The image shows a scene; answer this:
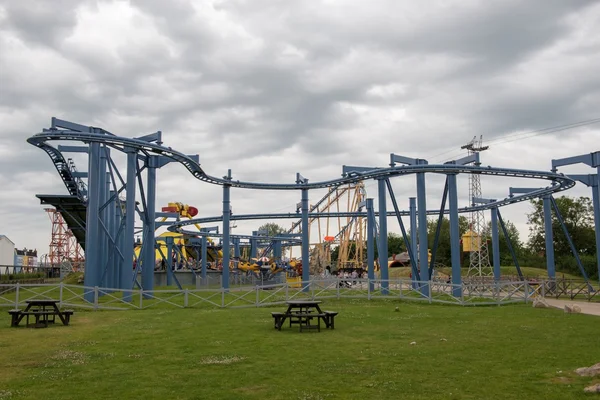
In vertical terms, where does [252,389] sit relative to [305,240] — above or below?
below

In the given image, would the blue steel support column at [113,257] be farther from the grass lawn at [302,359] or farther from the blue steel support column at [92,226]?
the grass lawn at [302,359]

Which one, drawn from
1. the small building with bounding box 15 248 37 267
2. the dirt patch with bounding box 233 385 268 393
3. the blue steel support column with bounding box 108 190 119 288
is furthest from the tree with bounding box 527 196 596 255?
the small building with bounding box 15 248 37 267

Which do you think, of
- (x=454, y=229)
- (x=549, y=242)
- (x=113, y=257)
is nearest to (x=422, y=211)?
(x=454, y=229)

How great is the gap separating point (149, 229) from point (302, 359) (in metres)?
21.0

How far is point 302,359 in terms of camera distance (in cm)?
1078

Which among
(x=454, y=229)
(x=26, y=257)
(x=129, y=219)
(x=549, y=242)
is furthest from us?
(x=26, y=257)

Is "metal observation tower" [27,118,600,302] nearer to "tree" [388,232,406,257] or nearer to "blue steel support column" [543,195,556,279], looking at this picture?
"blue steel support column" [543,195,556,279]

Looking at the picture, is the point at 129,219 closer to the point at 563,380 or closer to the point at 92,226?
the point at 92,226

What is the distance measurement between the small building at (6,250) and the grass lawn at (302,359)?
7615 cm

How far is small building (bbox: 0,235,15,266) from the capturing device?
84075 mm

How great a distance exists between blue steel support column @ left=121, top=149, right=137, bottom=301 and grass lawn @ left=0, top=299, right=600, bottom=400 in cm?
872

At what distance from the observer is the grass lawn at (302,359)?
8203 mm

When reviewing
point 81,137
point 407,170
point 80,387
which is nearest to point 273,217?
point 407,170

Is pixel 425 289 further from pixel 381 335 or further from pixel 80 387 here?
pixel 80 387
